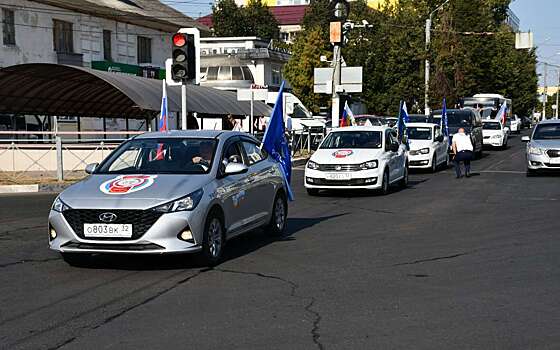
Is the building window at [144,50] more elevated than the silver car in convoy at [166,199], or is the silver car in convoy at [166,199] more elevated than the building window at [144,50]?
Result: the building window at [144,50]

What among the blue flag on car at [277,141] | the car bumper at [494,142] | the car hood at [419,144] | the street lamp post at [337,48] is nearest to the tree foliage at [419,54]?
the car bumper at [494,142]

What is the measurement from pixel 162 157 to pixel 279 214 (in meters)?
2.45

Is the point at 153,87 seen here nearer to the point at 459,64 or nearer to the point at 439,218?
the point at 439,218

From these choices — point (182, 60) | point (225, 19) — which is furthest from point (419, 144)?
point (225, 19)

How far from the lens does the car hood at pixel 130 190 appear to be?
27.9ft

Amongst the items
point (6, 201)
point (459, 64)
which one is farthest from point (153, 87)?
point (459, 64)

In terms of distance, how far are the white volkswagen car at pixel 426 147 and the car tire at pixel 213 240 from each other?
53.7 feet

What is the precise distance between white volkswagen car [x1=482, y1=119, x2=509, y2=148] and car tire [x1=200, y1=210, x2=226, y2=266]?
32.1 meters

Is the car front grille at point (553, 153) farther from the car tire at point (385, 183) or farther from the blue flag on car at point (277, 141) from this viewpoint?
the blue flag on car at point (277, 141)

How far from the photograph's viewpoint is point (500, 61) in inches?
2798

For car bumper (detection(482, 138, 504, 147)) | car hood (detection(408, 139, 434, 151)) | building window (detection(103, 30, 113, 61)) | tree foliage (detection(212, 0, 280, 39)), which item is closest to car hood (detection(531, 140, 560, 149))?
car hood (detection(408, 139, 434, 151))

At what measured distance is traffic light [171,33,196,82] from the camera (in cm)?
1590

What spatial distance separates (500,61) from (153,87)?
5168cm

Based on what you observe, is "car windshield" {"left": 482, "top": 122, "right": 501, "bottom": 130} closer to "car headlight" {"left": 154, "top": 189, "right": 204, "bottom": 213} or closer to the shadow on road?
the shadow on road
